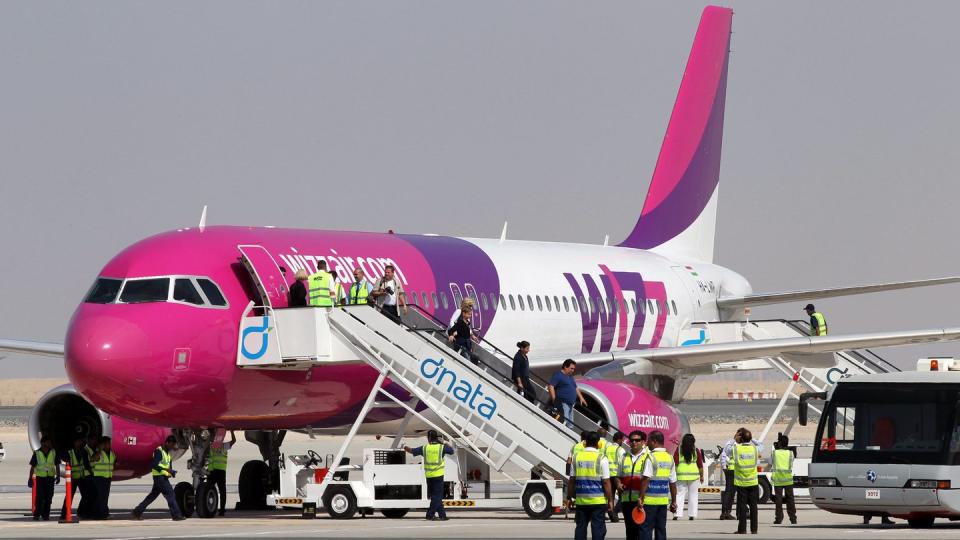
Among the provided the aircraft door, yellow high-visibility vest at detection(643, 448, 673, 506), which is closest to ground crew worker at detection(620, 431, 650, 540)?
yellow high-visibility vest at detection(643, 448, 673, 506)

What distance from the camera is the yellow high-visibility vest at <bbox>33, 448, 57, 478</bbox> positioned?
1001 inches

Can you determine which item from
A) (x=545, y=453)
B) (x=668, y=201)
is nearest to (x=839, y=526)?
(x=545, y=453)

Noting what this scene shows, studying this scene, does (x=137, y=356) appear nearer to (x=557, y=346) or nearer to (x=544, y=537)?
(x=544, y=537)

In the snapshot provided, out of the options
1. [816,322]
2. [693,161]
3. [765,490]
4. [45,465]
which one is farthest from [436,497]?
[693,161]

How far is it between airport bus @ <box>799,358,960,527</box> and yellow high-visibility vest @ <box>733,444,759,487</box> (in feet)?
3.93

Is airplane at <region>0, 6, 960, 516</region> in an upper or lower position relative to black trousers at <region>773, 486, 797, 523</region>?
upper

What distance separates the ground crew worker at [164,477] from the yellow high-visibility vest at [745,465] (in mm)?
7477

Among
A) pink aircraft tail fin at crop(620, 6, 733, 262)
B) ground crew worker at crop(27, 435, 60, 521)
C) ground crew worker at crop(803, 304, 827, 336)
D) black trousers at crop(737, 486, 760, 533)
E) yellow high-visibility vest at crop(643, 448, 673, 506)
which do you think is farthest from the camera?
pink aircraft tail fin at crop(620, 6, 733, 262)

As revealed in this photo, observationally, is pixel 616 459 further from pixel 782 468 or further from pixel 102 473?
pixel 102 473

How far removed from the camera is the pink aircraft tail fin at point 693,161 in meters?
38.2

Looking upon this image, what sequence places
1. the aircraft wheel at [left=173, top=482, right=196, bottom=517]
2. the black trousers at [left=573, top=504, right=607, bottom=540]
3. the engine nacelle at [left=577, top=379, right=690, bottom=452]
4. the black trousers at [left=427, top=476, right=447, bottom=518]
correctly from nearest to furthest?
the black trousers at [left=573, top=504, right=607, bottom=540], the black trousers at [left=427, top=476, right=447, bottom=518], the aircraft wheel at [left=173, top=482, right=196, bottom=517], the engine nacelle at [left=577, top=379, right=690, bottom=452]

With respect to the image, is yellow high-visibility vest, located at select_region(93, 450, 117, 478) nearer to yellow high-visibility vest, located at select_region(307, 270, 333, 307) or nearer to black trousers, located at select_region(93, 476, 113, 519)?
black trousers, located at select_region(93, 476, 113, 519)

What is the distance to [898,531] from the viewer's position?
22.3m

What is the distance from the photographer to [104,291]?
2361 centimetres
